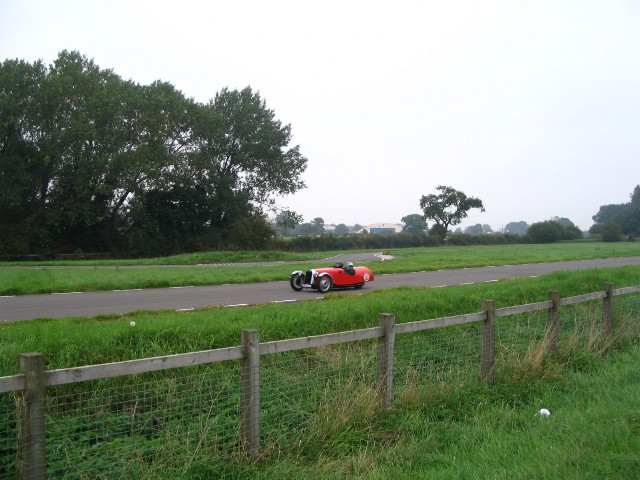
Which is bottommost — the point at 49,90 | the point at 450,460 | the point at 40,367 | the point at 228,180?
the point at 450,460

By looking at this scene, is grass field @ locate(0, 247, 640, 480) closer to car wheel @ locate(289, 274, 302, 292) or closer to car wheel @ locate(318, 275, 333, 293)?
car wheel @ locate(318, 275, 333, 293)

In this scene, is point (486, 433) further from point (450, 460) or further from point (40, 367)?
point (40, 367)

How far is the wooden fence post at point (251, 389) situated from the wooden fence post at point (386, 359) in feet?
5.15

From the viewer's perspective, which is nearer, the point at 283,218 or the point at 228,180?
the point at 228,180

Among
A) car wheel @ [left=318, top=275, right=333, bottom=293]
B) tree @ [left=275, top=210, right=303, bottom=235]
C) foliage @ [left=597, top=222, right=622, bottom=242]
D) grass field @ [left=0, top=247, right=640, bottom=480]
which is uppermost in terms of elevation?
tree @ [left=275, top=210, right=303, bottom=235]

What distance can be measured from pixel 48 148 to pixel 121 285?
2999 centimetres

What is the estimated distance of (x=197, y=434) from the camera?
5297 mm

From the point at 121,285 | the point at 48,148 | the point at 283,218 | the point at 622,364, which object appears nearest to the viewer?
the point at 622,364

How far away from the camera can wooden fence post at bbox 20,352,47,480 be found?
386 cm

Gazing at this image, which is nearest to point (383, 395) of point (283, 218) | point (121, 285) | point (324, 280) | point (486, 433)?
point (486, 433)

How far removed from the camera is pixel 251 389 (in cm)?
491

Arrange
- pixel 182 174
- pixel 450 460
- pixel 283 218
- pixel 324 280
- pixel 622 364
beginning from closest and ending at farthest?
pixel 450 460, pixel 622 364, pixel 324 280, pixel 182 174, pixel 283 218

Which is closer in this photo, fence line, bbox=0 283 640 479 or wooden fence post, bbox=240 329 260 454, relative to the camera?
fence line, bbox=0 283 640 479

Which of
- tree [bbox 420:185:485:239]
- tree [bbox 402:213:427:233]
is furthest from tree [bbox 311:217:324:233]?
tree [bbox 420:185:485:239]
